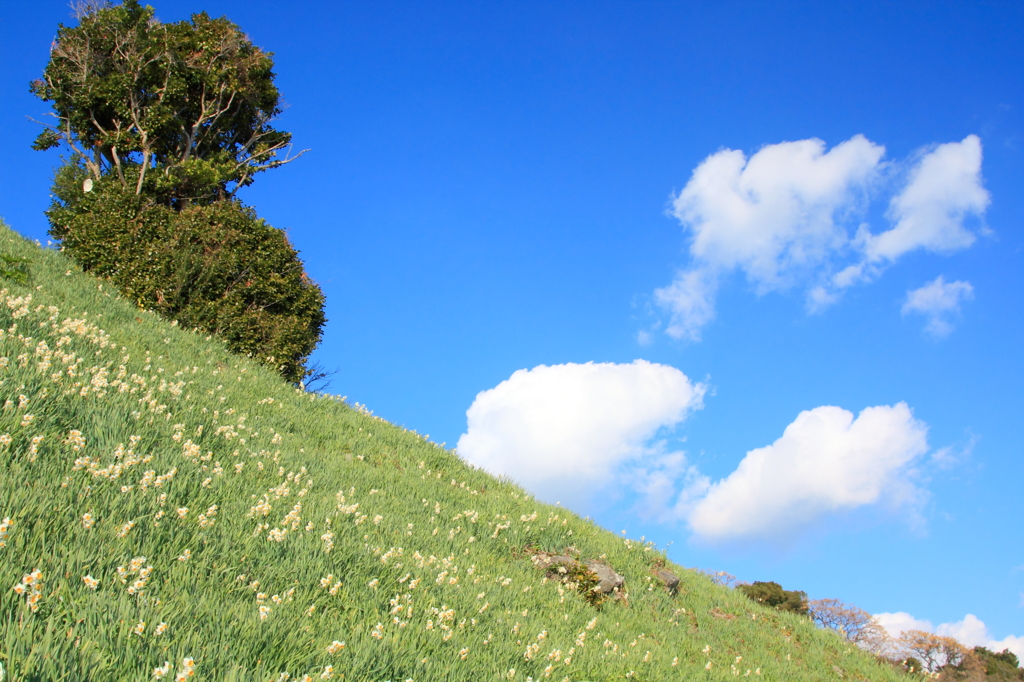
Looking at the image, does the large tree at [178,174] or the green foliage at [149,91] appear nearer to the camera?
the large tree at [178,174]

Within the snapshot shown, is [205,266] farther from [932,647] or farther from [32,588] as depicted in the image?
[932,647]

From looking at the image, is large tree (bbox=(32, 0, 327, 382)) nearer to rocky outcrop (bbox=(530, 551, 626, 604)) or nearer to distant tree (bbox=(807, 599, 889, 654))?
rocky outcrop (bbox=(530, 551, 626, 604))

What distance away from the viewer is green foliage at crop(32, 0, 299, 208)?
18.8m

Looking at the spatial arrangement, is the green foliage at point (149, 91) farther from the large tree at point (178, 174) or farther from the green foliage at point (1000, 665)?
the green foliage at point (1000, 665)

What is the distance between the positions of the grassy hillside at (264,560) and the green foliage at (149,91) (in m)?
8.98

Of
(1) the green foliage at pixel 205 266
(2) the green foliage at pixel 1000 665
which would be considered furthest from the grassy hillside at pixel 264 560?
(2) the green foliage at pixel 1000 665

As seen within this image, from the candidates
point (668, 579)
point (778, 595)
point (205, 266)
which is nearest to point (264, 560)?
point (668, 579)

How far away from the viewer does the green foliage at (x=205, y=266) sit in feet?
51.5

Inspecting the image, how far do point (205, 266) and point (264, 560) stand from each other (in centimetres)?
1315

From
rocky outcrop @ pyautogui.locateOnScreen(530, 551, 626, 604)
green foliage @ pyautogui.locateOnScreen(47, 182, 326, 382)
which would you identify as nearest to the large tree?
green foliage @ pyautogui.locateOnScreen(47, 182, 326, 382)

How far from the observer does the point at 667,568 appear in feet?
40.2

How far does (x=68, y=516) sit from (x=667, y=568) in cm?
1072

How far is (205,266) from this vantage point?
51.9 ft

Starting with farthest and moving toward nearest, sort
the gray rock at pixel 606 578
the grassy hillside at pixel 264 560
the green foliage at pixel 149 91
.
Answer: the green foliage at pixel 149 91 → the gray rock at pixel 606 578 → the grassy hillside at pixel 264 560
